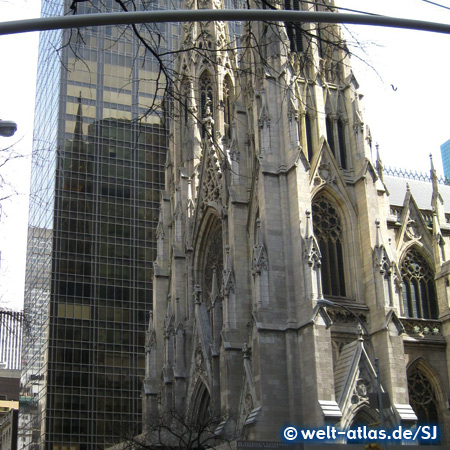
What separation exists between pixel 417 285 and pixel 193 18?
116 feet

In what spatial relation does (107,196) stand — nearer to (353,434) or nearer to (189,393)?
(189,393)

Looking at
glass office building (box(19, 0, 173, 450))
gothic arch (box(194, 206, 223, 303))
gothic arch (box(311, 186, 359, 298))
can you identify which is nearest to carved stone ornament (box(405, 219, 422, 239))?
gothic arch (box(311, 186, 359, 298))

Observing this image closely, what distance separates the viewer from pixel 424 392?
39.0 m

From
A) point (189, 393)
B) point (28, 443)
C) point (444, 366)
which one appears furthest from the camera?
point (28, 443)

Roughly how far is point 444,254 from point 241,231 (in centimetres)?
1083

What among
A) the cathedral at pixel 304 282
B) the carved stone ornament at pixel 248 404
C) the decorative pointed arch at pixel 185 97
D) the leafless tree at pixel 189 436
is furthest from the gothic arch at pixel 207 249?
the carved stone ornament at pixel 248 404

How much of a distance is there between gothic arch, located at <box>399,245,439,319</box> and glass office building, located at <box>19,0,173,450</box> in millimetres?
29913

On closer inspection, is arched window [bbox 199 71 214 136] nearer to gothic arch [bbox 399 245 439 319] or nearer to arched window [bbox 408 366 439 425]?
gothic arch [bbox 399 245 439 319]

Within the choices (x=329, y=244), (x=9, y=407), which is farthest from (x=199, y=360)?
(x=9, y=407)

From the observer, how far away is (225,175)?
44500 mm

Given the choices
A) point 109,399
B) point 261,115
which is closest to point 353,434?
point 261,115

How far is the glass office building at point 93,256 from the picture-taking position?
6569 centimetres

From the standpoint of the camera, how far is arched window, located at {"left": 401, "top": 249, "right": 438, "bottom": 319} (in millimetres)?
41062

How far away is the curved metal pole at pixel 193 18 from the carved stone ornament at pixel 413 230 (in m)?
34.6
